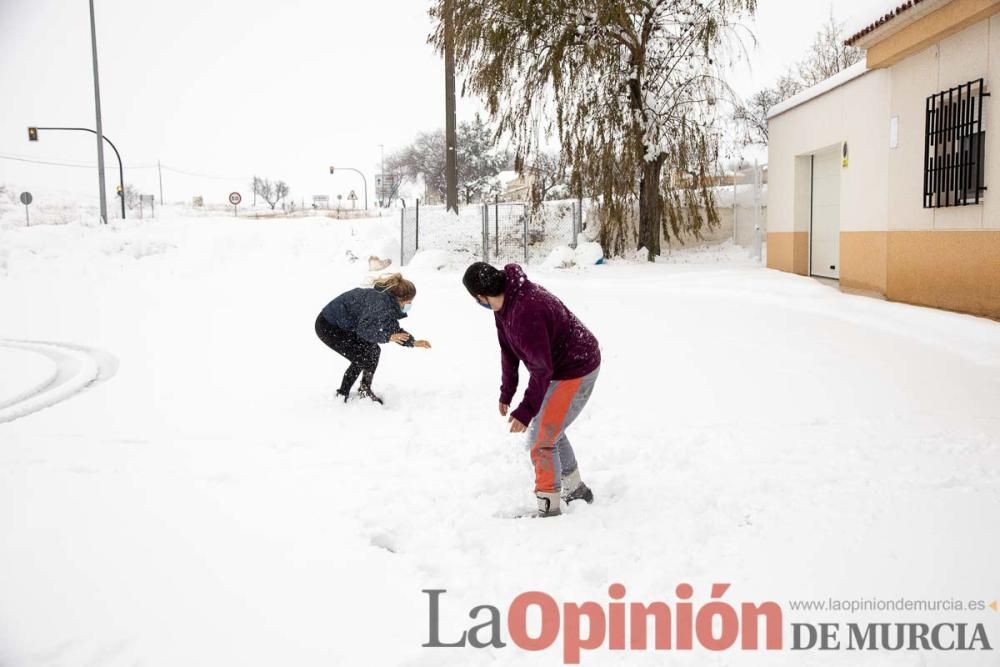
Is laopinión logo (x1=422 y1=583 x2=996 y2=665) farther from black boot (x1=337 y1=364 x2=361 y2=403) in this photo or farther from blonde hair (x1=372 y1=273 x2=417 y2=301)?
black boot (x1=337 y1=364 x2=361 y2=403)

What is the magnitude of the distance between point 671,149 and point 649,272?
12.0 feet

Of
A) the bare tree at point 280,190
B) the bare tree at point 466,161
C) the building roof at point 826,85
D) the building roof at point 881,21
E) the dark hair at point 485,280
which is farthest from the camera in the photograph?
the bare tree at point 280,190

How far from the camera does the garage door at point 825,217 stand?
14.2 metres

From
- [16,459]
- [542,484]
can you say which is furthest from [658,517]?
[16,459]

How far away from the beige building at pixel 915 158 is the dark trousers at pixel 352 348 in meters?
7.45

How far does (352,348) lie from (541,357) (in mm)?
3215

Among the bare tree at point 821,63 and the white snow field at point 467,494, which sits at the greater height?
the bare tree at point 821,63

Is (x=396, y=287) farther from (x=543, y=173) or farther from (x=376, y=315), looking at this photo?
(x=543, y=173)

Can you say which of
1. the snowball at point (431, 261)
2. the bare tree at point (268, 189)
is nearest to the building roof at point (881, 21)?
the snowball at point (431, 261)

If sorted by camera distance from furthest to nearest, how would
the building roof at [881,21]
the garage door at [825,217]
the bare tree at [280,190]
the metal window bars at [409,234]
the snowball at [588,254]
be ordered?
the bare tree at [280,190], the metal window bars at [409,234], the snowball at [588,254], the garage door at [825,217], the building roof at [881,21]

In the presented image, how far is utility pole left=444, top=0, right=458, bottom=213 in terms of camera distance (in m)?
18.6

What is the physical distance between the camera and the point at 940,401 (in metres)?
5.91

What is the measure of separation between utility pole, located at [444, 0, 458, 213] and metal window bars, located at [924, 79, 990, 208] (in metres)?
11.8

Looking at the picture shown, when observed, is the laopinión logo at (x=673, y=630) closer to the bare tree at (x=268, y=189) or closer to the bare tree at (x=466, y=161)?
the bare tree at (x=466, y=161)
